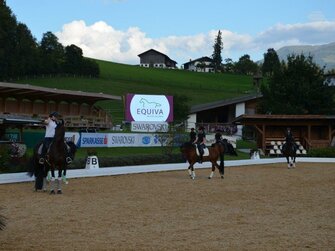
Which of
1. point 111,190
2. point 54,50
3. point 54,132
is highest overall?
point 54,50

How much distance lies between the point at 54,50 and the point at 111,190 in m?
98.3

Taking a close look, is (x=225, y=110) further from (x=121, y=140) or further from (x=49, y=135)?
(x=49, y=135)

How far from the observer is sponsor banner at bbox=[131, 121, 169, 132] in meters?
37.5

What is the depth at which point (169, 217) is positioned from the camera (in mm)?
11633

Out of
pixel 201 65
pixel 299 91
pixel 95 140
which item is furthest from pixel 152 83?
pixel 201 65

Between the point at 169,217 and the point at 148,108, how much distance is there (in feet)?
88.6

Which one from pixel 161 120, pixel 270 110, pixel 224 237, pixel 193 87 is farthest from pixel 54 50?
pixel 224 237

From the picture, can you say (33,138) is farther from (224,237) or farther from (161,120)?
(224,237)

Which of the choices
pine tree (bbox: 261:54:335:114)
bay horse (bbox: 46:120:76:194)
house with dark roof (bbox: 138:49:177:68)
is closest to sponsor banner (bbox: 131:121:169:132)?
pine tree (bbox: 261:54:335:114)

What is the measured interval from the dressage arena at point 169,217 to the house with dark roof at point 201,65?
154 metres

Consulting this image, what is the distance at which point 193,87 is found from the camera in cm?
10069

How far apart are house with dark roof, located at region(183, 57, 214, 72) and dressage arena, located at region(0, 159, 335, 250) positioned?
Answer: 15443 cm

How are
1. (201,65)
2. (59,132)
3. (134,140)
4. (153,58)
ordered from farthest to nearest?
(153,58) → (201,65) → (134,140) → (59,132)

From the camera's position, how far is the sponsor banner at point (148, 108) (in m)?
37.8
